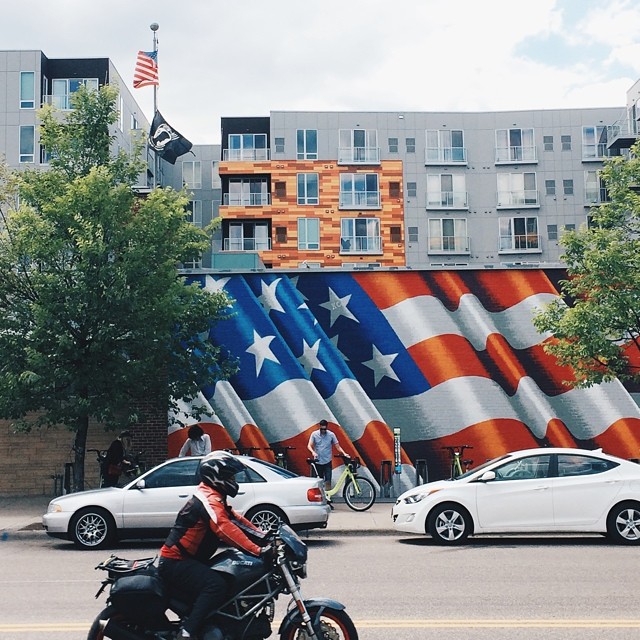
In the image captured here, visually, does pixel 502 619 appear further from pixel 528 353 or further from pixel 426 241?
pixel 426 241

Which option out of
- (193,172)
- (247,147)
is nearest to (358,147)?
(247,147)

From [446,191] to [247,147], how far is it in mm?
14009

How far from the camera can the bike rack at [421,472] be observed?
21438 millimetres

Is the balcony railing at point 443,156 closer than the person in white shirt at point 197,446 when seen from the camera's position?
No

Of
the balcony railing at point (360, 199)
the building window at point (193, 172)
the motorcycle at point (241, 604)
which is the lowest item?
the motorcycle at point (241, 604)

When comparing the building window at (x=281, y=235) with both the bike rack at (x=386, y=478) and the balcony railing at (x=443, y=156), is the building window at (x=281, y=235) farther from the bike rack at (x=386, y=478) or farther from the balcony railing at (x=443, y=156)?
the bike rack at (x=386, y=478)

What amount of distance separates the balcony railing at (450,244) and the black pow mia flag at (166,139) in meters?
17.4

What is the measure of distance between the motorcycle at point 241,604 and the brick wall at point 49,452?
15.3 meters

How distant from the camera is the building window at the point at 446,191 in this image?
62312 mm

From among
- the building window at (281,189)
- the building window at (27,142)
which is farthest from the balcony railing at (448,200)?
the building window at (27,142)

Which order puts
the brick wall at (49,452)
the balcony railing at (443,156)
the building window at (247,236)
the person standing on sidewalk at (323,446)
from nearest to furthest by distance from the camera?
the person standing on sidewalk at (323,446), the brick wall at (49,452), the building window at (247,236), the balcony railing at (443,156)

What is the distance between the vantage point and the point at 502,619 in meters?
8.42

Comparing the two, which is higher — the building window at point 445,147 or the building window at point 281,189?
the building window at point 445,147

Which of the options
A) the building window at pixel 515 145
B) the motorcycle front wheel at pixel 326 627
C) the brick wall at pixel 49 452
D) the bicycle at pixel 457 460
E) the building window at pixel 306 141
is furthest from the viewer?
the building window at pixel 515 145
